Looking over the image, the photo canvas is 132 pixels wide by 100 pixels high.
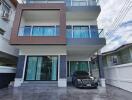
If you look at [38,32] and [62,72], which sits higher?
[38,32]

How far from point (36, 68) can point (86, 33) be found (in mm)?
6187

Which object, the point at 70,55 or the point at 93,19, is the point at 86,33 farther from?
the point at 70,55

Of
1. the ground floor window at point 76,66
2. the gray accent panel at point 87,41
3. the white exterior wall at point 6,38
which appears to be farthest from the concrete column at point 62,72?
the white exterior wall at point 6,38

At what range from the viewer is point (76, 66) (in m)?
14.1

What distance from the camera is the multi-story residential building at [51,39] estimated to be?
31.9ft

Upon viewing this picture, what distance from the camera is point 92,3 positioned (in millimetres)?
11938

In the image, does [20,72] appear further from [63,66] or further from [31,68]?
[63,66]

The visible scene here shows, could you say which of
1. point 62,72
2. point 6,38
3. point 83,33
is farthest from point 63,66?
point 6,38

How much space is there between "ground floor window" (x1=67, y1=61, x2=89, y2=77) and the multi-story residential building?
130 inches

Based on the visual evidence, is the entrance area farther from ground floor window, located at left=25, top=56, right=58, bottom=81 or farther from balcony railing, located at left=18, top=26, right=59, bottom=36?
balcony railing, located at left=18, top=26, right=59, bottom=36

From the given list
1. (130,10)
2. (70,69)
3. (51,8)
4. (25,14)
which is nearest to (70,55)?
(70,69)

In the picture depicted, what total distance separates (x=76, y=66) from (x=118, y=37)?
A: 7323 mm

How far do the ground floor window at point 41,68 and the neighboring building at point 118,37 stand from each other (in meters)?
5.91

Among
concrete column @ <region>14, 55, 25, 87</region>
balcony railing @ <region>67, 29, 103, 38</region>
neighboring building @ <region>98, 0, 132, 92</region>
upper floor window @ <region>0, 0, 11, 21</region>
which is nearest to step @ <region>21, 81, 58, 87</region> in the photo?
concrete column @ <region>14, 55, 25, 87</region>
